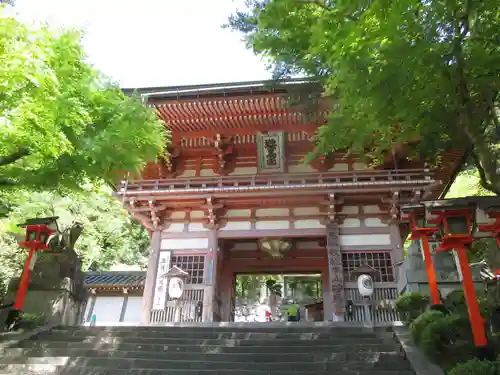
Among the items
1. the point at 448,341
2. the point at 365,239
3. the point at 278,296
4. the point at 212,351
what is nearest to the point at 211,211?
the point at 365,239

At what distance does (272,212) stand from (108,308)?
8632mm

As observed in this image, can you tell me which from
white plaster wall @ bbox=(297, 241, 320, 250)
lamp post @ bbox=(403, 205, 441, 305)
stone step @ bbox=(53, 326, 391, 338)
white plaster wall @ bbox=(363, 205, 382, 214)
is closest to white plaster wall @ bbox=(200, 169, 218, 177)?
white plaster wall @ bbox=(297, 241, 320, 250)

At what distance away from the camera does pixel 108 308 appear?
1661cm

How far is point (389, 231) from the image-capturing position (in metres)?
12.5

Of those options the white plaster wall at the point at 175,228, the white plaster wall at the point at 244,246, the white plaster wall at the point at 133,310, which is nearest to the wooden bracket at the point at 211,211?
the white plaster wall at the point at 175,228

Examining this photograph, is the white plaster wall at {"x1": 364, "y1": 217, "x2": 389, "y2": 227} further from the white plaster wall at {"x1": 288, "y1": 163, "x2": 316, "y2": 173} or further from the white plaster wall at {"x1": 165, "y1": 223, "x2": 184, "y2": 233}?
the white plaster wall at {"x1": 165, "y1": 223, "x2": 184, "y2": 233}

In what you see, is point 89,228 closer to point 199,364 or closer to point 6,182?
point 6,182

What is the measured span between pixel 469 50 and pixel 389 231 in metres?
7.77

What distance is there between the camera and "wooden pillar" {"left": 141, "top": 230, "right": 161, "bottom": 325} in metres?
12.1

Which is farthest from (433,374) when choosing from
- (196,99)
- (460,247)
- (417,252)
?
(196,99)

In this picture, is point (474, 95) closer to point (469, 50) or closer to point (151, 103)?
point (469, 50)

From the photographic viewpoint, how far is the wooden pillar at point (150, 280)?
12.1m

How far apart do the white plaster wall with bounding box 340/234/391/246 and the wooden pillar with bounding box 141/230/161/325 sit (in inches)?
237

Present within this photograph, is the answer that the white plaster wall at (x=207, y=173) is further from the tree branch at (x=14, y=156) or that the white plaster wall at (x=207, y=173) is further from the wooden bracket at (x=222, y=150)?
the tree branch at (x=14, y=156)
